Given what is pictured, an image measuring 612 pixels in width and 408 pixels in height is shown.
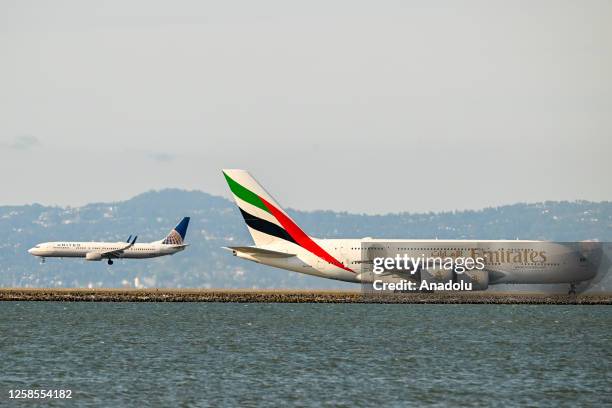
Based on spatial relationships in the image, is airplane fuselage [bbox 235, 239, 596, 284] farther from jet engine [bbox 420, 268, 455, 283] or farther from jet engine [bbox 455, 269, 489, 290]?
jet engine [bbox 420, 268, 455, 283]

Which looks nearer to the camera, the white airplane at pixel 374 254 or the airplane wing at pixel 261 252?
the airplane wing at pixel 261 252

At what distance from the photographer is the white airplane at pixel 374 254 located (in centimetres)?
15475

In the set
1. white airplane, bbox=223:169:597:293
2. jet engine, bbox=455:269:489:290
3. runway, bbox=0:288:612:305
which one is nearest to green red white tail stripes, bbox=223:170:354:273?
white airplane, bbox=223:169:597:293

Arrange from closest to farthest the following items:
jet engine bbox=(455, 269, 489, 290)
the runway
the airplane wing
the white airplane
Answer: the airplane wing
the white airplane
the runway
jet engine bbox=(455, 269, 489, 290)

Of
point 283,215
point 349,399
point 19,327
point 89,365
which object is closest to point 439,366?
point 349,399

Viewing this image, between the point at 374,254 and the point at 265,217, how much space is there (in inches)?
589

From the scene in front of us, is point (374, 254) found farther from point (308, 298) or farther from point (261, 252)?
point (261, 252)

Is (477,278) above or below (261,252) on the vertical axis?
below

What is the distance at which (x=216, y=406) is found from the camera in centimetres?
6325

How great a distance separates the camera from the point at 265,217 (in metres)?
155

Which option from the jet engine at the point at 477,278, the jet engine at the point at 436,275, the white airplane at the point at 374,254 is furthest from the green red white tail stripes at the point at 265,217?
the jet engine at the point at 477,278

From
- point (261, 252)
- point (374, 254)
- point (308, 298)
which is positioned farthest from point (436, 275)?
point (261, 252)

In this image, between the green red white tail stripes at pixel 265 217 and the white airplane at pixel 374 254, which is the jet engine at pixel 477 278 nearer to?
the white airplane at pixel 374 254

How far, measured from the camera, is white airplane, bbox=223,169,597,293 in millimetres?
154750
